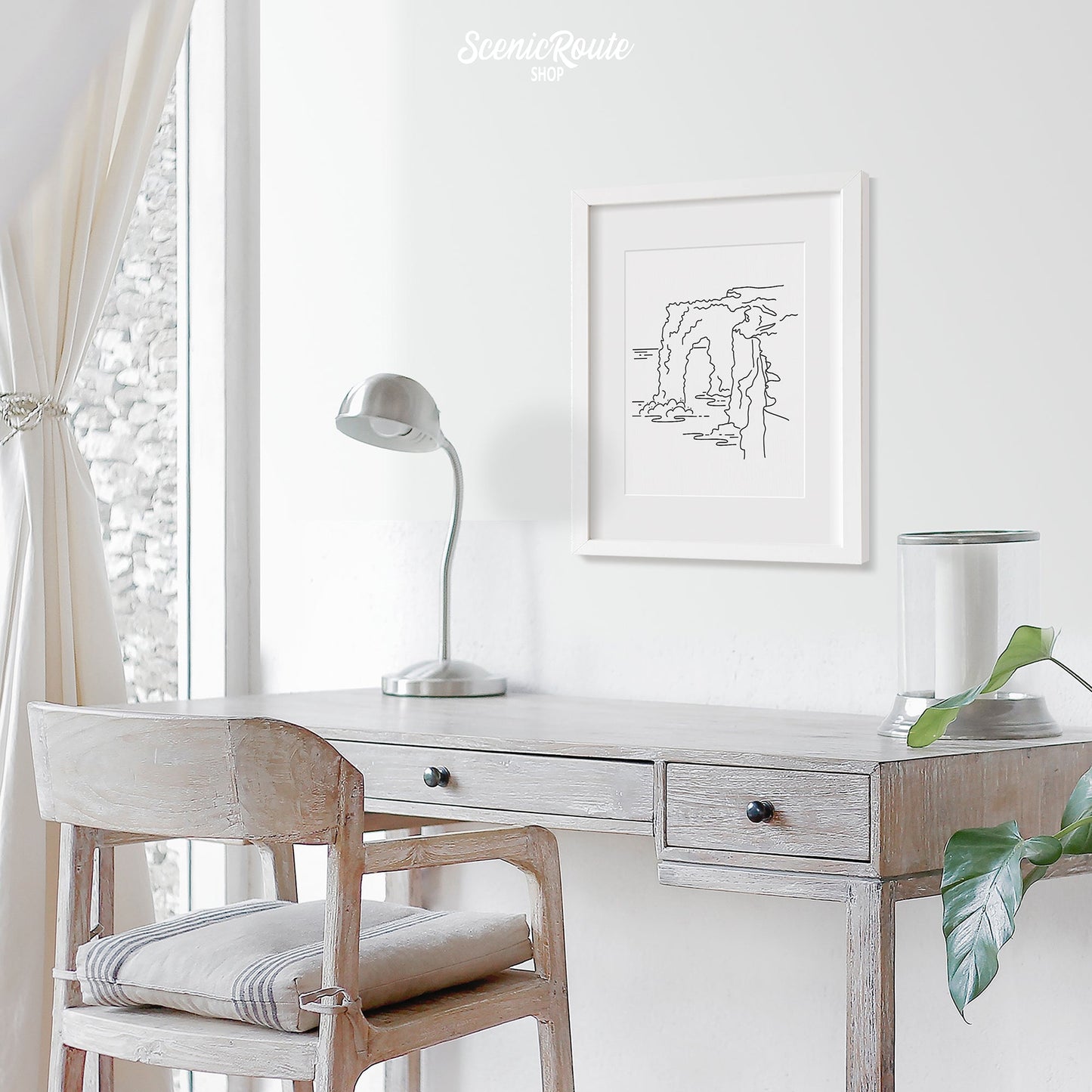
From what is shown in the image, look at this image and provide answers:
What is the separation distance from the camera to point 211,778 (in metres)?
1.49

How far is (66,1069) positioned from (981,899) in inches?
38.8

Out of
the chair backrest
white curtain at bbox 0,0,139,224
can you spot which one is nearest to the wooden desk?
the chair backrest

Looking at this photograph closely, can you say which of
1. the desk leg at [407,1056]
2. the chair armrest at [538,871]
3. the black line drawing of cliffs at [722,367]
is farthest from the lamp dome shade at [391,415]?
the chair armrest at [538,871]

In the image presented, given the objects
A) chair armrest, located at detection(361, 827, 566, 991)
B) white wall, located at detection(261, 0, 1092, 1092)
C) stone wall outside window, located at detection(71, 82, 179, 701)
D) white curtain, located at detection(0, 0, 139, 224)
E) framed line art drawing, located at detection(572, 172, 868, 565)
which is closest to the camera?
white curtain, located at detection(0, 0, 139, 224)

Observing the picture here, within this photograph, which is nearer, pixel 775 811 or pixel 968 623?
pixel 775 811

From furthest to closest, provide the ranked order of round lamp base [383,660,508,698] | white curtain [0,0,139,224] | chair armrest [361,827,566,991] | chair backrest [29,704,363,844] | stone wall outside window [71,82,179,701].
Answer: stone wall outside window [71,82,179,701] < round lamp base [383,660,508,698] < chair armrest [361,827,566,991] < chair backrest [29,704,363,844] < white curtain [0,0,139,224]

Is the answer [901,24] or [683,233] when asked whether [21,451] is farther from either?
[901,24]

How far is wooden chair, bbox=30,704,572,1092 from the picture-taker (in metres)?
1.47

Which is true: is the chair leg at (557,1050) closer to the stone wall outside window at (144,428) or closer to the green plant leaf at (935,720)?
the green plant leaf at (935,720)

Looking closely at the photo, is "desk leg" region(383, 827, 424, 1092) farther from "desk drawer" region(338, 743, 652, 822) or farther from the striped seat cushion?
the striped seat cushion

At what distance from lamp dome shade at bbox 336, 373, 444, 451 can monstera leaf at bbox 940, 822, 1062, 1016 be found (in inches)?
41.4

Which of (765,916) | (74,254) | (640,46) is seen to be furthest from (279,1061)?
(640,46)

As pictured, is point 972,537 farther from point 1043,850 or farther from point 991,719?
point 1043,850

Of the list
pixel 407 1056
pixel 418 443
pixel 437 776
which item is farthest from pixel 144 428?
pixel 407 1056
